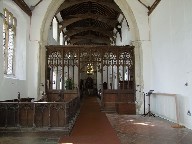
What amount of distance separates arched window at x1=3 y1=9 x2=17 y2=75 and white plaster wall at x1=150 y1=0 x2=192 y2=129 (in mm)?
5067

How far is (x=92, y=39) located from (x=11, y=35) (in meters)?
13.8

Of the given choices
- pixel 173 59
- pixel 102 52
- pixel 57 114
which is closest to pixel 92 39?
pixel 102 52

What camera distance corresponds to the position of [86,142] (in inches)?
180

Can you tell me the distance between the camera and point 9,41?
330 inches

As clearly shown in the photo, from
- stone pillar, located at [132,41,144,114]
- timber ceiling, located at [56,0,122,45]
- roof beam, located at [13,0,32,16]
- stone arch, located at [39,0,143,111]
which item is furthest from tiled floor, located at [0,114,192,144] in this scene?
timber ceiling, located at [56,0,122,45]

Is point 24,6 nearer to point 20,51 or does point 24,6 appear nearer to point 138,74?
point 20,51

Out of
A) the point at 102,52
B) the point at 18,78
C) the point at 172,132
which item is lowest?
the point at 172,132

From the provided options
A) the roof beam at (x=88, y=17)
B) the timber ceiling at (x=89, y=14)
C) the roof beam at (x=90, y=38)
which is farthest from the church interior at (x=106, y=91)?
the roof beam at (x=90, y=38)

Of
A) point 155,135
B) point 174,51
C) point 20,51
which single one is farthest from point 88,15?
point 155,135

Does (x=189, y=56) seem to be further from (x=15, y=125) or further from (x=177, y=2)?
(x=15, y=125)

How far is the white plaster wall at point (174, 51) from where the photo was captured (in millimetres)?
6156

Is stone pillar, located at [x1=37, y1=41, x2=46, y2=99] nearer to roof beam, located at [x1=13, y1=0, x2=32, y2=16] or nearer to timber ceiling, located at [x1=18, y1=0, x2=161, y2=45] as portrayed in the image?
roof beam, located at [x1=13, y1=0, x2=32, y2=16]

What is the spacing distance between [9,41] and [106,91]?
425 centimetres

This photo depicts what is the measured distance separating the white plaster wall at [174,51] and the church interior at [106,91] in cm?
2
